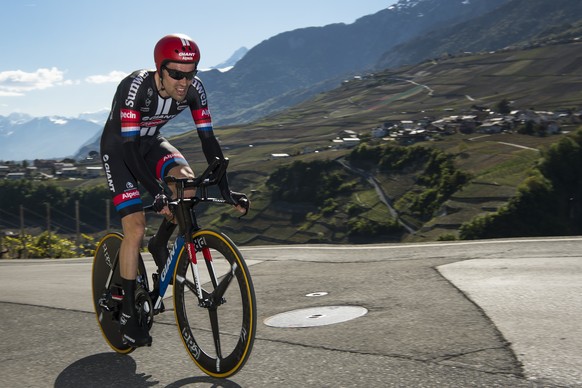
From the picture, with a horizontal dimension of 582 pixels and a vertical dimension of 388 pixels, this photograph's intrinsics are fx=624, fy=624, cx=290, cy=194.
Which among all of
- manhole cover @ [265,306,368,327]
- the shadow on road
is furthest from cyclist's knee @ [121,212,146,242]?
manhole cover @ [265,306,368,327]

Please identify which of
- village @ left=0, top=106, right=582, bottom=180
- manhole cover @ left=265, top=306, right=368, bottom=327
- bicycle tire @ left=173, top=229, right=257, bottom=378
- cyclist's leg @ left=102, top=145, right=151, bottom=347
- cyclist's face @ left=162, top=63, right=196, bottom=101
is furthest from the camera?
village @ left=0, top=106, right=582, bottom=180

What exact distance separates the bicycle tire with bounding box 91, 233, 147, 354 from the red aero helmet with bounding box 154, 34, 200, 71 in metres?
1.47

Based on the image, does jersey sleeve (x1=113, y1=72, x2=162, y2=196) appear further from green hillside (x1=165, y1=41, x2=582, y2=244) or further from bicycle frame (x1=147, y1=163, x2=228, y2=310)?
green hillside (x1=165, y1=41, x2=582, y2=244)

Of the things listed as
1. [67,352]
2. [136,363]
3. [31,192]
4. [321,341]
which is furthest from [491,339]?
[31,192]

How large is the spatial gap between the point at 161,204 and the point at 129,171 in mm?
834

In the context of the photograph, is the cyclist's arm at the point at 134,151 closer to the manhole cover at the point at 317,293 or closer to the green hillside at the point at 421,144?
the manhole cover at the point at 317,293

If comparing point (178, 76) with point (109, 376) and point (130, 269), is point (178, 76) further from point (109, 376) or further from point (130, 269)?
point (109, 376)

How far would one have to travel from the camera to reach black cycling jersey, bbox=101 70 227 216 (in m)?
4.25

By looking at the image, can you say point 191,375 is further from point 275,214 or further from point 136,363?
point 275,214

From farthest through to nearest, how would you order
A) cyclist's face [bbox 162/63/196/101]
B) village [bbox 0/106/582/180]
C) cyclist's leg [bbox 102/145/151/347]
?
village [bbox 0/106/582/180], cyclist's leg [bbox 102/145/151/347], cyclist's face [bbox 162/63/196/101]

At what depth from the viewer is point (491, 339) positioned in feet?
13.2

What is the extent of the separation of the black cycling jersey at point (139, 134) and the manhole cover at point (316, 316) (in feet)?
5.18

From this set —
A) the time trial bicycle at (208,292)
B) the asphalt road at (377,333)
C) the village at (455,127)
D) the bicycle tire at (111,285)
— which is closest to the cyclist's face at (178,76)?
the time trial bicycle at (208,292)

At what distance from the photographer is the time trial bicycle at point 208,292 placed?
3562 millimetres
